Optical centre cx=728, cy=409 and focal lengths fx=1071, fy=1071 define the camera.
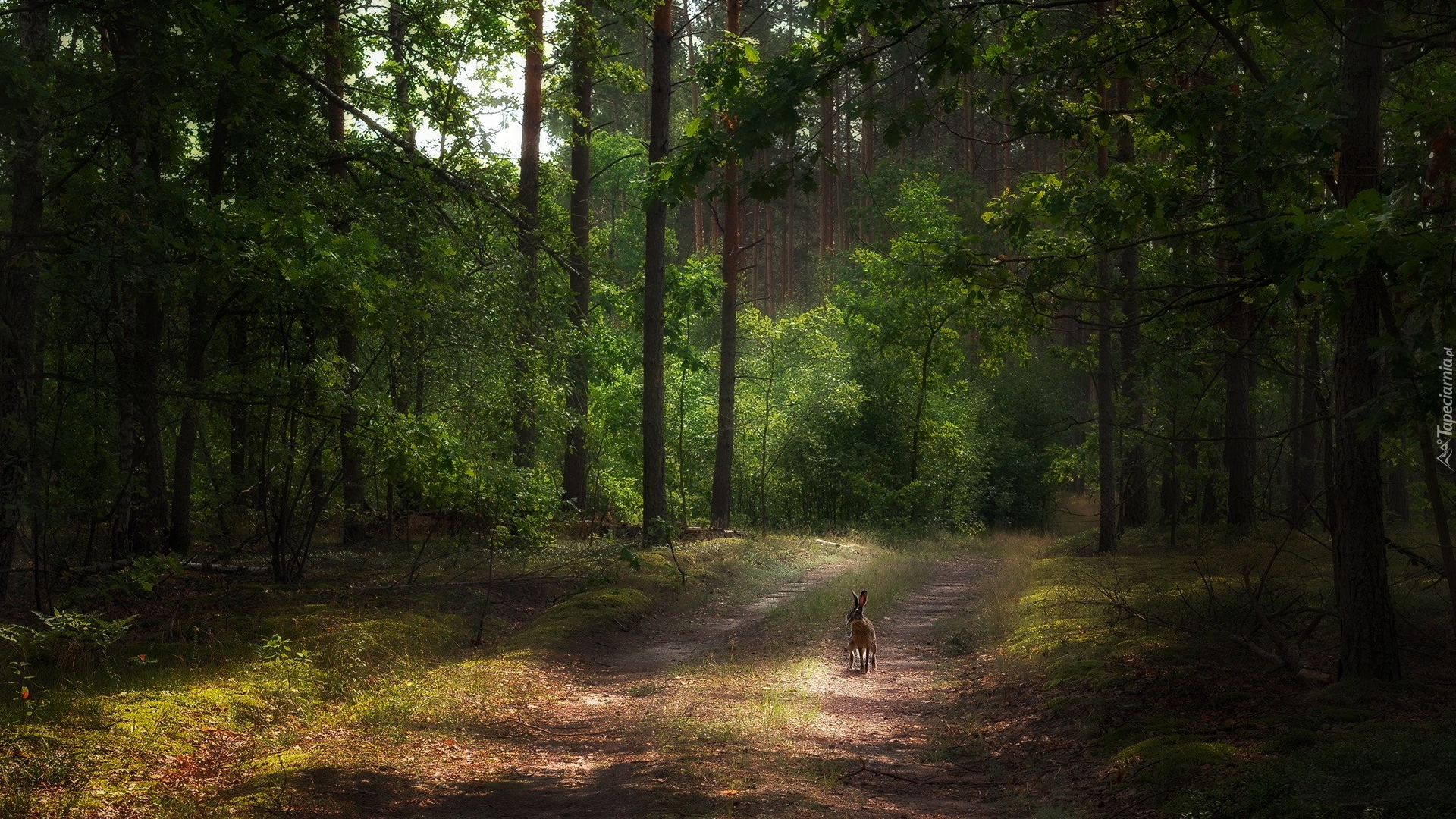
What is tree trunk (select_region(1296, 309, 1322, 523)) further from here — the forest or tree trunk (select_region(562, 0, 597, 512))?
tree trunk (select_region(562, 0, 597, 512))

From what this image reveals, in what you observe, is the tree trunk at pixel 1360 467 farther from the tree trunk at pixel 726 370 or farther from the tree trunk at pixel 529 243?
the tree trunk at pixel 726 370

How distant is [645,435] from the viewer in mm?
20141

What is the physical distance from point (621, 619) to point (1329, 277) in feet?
32.8

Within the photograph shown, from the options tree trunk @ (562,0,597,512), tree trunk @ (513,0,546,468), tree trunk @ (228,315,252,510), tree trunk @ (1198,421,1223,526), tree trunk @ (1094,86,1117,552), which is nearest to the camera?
tree trunk @ (228,315,252,510)

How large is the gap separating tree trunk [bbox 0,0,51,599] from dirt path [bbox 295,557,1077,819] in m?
4.82

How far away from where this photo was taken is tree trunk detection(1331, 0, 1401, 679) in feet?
25.5

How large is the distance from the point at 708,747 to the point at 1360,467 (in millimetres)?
5258

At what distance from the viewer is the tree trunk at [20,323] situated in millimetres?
9375

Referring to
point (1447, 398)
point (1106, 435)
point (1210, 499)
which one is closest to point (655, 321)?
point (1106, 435)

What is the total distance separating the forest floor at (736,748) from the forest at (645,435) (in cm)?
6

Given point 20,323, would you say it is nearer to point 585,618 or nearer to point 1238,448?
point 585,618

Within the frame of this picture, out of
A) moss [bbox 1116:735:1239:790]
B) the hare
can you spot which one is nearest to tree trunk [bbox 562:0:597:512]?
the hare

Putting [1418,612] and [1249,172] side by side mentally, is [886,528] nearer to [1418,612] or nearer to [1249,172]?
[1418,612]

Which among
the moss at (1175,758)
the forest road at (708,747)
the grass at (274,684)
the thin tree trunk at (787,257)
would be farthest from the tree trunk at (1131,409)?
the thin tree trunk at (787,257)
